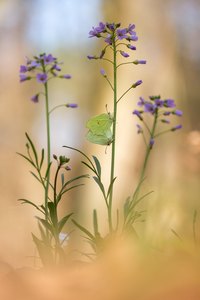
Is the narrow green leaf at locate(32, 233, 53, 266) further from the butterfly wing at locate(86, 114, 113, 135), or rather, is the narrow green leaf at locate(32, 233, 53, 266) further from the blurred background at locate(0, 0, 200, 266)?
the blurred background at locate(0, 0, 200, 266)

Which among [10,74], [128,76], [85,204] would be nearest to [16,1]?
[10,74]

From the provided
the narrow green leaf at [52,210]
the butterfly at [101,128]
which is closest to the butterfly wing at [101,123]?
the butterfly at [101,128]

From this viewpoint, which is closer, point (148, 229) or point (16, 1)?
point (148, 229)

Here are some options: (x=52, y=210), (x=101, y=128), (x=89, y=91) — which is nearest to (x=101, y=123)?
(x=101, y=128)

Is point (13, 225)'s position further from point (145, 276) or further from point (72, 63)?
point (145, 276)

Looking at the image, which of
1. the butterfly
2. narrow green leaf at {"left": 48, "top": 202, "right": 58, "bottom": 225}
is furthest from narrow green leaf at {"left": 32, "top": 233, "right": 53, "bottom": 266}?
the butterfly

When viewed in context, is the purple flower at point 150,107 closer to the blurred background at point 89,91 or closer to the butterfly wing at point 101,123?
the butterfly wing at point 101,123

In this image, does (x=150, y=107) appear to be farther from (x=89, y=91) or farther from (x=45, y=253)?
(x=89, y=91)
